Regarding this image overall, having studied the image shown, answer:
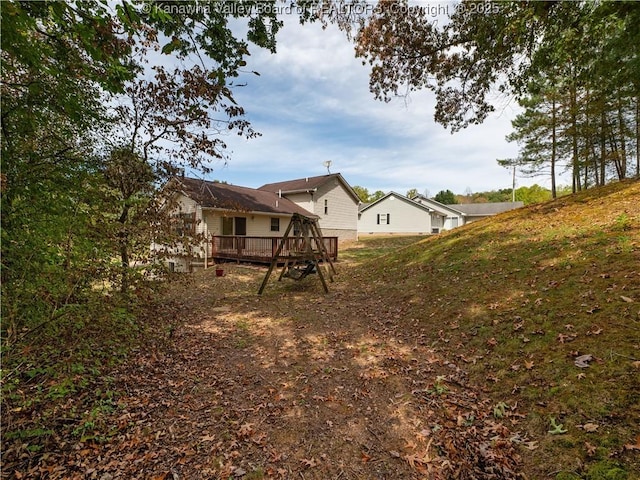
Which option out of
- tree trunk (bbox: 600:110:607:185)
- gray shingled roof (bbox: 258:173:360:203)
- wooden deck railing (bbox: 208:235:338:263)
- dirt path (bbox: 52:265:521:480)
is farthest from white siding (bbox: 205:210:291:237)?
tree trunk (bbox: 600:110:607:185)

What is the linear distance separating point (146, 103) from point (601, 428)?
28.7 feet

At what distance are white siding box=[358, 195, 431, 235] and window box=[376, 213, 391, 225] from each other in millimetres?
47

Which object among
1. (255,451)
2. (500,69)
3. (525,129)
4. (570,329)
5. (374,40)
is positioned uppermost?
(525,129)

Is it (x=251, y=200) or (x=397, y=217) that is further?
(x=397, y=217)

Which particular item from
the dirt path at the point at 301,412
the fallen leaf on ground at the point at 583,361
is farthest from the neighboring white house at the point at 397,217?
the fallen leaf on ground at the point at 583,361

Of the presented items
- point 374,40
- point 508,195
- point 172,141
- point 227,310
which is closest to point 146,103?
point 172,141

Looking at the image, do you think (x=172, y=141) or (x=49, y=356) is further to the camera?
(x=172, y=141)

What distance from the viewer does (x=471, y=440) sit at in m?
2.82

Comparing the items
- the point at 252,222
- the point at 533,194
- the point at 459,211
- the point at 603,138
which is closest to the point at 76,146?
the point at 252,222

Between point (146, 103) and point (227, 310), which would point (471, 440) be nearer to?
point (227, 310)

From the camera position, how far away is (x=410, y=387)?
3.78m

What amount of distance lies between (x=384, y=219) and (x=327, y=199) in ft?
41.0

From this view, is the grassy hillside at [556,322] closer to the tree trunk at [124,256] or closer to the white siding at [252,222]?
the tree trunk at [124,256]

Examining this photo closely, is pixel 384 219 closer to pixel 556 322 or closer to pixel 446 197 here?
pixel 446 197
